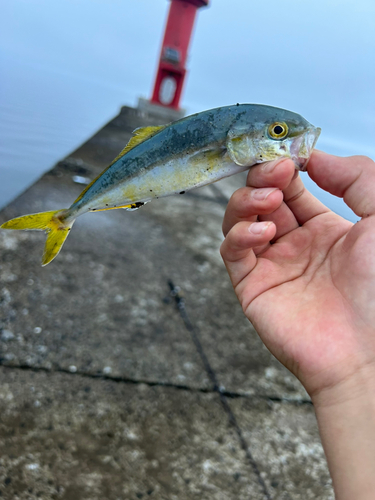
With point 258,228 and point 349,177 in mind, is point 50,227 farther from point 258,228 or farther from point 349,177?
point 349,177

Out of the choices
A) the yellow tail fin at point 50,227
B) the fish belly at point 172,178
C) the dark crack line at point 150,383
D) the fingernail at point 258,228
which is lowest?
the dark crack line at point 150,383

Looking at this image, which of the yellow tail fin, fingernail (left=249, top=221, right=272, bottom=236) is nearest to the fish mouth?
fingernail (left=249, top=221, right=272, bottom=236)

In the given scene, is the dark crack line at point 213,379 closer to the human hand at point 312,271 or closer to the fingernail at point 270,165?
the human hand at point 312,271

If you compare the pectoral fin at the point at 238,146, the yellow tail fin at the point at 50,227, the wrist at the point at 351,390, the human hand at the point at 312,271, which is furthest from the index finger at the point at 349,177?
the yellow tail fin at the point at 50,227

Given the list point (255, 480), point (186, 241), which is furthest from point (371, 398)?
point (186, 241)

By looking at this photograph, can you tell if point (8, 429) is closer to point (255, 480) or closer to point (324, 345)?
point (255, 480)

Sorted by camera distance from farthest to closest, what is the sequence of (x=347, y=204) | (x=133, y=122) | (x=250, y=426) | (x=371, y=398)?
(x=133, y=122) < (x=250, y=426) < (x=347, y=204) < (x=371, y=398)

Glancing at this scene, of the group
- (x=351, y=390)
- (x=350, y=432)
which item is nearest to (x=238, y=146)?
(x=351, y=390)
